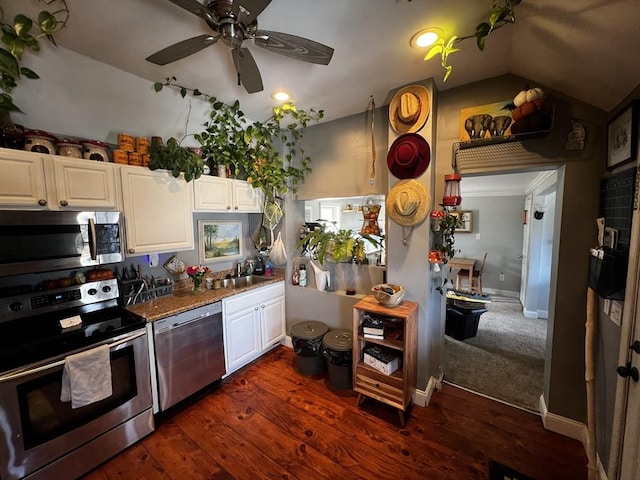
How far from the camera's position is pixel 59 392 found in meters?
1.48

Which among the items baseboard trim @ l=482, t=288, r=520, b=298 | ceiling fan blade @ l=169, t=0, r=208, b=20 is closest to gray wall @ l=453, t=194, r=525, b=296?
baseboard trim @ l=482, t=288, r=520, b=298

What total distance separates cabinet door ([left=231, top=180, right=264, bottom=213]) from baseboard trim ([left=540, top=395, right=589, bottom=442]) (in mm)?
3188

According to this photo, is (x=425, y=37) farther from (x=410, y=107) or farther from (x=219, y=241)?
(x=219, y=241)

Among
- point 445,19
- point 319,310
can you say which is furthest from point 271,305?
point 445,19

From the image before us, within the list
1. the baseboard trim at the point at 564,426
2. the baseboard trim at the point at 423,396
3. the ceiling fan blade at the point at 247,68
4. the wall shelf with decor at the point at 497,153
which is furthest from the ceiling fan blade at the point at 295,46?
the baseboard trim at the point at 564,426

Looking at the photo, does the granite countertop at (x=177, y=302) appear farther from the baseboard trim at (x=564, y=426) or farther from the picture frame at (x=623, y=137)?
the picture frame at (x=623, y=137)

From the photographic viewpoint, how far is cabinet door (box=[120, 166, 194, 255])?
6.27 ft

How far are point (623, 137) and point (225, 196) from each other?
2.94m

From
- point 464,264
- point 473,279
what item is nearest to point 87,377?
point 464,264

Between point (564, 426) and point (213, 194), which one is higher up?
point (213, 194)

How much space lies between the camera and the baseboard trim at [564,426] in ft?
5.82

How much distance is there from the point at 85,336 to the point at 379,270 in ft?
7.66

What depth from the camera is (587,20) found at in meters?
1.11

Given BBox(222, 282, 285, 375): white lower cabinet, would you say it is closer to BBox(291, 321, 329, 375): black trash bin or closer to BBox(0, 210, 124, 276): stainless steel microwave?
BBox(291, 321, 329, 375): black trash bin
